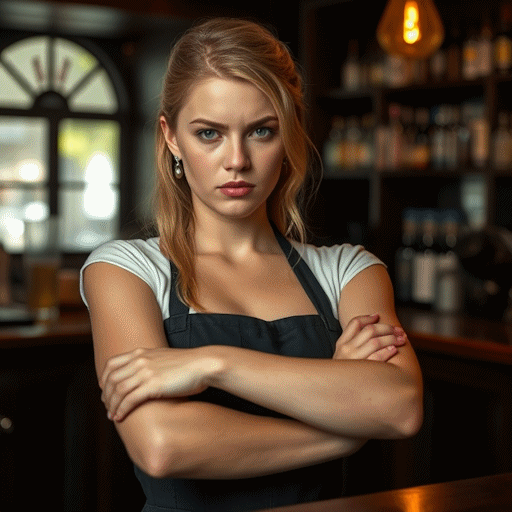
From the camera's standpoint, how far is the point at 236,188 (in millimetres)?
1425

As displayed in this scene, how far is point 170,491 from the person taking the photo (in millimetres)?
1389

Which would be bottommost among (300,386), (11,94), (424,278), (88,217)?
(424,278)

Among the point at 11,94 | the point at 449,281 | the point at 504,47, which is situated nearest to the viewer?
the point at 449,281

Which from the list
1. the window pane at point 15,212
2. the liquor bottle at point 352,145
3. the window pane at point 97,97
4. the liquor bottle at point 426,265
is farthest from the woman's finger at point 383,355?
the window pane at point 97,97

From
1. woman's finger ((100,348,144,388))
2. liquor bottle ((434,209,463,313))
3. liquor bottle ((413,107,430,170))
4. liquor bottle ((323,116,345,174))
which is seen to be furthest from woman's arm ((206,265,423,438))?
liquor bottle ((323,116,345,174))

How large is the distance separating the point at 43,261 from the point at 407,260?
1581 millimetres

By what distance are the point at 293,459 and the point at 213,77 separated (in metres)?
0.61

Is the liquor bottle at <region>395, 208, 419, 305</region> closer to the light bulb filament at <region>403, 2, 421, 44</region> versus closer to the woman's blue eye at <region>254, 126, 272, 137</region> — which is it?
the light bulb filament at <region>403, 2, 421, 44</region>

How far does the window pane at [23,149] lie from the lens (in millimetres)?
4797

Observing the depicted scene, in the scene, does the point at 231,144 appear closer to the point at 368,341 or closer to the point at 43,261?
the point at 368,341

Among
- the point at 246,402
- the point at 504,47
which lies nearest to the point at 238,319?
the point at 246,402

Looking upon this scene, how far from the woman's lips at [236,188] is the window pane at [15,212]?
3.55 meters

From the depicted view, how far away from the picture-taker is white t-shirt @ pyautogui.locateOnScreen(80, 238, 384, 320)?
145 cm

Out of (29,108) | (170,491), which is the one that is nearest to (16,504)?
(170,491)
